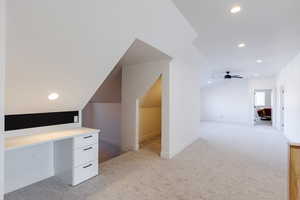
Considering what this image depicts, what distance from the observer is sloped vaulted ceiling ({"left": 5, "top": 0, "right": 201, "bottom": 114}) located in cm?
158

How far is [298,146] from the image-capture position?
1.54 m

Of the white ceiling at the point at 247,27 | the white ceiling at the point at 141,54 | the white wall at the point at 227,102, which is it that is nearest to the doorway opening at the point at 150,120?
the white ceiling at the point at 141,54

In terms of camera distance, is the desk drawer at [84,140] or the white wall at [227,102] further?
the white wall at [227,102]

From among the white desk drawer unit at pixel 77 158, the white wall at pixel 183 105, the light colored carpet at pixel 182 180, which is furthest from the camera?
the white wall at pixel 183 105

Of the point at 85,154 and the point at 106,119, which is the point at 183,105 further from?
the point at 85,154

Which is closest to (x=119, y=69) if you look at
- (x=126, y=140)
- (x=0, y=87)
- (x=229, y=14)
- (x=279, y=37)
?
(x=126, y=140)

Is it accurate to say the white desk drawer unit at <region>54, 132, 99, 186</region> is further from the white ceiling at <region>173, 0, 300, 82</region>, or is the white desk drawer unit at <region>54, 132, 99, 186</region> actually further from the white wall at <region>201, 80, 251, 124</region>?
the white wall at <region>201, 80, 251, 124</region>

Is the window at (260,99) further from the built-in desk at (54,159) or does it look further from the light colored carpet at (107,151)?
the built-in desk at (54,159)

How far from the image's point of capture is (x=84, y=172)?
251cm

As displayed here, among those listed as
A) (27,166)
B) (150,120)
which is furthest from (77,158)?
(150,120)

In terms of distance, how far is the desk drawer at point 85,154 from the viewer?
241 centimetres

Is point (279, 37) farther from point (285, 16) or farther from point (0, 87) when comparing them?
point (0, 87)

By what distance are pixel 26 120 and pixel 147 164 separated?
6.99 ft

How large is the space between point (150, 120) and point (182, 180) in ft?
9.78
